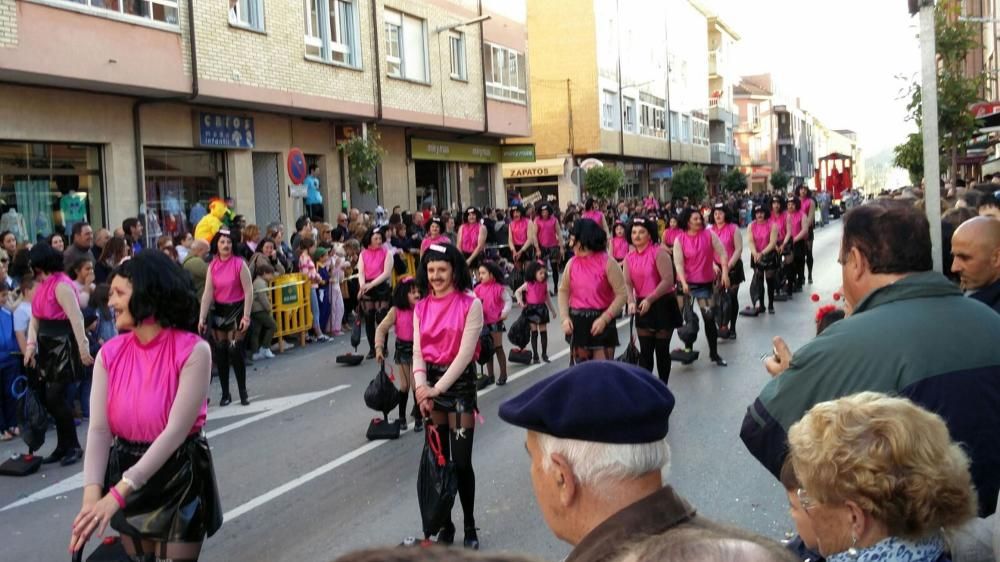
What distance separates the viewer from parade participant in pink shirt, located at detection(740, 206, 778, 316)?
55.1 feet

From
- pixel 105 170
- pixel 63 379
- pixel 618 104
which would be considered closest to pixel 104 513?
pixel 63 379

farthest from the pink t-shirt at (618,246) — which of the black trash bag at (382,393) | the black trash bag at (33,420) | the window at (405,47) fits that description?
the window at (405,47)

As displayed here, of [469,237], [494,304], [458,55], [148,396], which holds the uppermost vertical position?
[458,55]

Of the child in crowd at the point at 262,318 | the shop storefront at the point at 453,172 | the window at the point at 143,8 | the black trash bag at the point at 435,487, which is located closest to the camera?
the black trash bag at the point at 435,487

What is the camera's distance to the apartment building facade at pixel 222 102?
54.1ft

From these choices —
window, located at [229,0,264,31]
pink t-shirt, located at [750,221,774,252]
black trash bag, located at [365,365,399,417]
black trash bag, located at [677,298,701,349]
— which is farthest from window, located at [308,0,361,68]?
black trash bag, located at [365,365,399,417]

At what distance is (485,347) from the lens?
10.9m

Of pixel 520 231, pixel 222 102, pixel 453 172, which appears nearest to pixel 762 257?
pixel 520 231

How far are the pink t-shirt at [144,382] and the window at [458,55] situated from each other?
26.0m

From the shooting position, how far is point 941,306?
3.17 m

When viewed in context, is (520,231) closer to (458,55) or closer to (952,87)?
(952,87)

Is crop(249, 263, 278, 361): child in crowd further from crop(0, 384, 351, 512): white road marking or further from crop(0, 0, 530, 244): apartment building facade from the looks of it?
crop(0, 0, 530, 244): apartment building facade

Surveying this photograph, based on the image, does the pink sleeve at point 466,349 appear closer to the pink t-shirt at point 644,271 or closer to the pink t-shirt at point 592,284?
the pink t-shirt at point 592,284

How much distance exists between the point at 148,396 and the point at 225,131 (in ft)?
57.2
